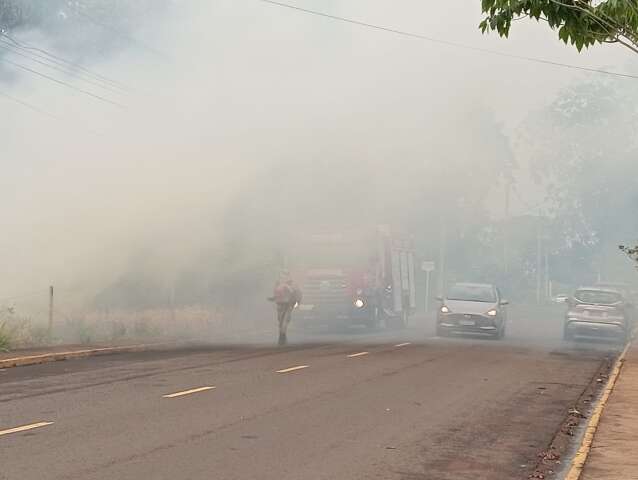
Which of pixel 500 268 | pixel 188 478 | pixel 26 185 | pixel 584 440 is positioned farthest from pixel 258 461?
pixel 500 268

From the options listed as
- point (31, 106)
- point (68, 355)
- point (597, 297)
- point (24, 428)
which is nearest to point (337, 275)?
point (597, 297)

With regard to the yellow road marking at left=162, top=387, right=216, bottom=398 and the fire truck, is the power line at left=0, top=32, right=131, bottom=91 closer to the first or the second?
the fire truck

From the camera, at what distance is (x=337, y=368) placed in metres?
20.0

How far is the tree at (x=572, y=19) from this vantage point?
11.4 metres

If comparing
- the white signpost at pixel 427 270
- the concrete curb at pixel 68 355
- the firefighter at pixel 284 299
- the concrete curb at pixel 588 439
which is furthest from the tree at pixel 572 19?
the white signpost at pixel 427 270

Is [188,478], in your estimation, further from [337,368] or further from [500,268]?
[500,268]

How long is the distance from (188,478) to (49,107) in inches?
916

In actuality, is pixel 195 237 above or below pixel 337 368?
above

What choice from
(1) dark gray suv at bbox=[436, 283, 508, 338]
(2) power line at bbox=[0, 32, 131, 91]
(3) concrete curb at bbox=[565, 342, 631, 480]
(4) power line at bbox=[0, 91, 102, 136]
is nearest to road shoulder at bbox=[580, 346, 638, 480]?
(3) concrete curb at bbox=[565, 342, 631, 480]

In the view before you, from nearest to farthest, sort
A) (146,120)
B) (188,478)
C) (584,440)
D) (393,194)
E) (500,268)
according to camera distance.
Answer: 1. (188,478)
2. (584,440)
3. (146,120)
4. (393,194)
5. (500,268)

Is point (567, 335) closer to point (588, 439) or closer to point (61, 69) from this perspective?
point (61, 69)

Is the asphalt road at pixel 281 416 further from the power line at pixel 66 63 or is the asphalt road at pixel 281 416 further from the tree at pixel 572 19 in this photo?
the power line at pixel 66 63

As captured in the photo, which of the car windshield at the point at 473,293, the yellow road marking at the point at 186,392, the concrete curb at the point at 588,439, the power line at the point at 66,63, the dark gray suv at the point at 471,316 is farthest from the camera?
the car windshield at the point at 473,293

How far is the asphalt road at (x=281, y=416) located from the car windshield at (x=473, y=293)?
10.4 m
